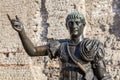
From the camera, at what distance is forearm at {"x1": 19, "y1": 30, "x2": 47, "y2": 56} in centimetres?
403

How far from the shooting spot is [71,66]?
400cm

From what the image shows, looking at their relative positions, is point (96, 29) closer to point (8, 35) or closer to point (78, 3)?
point (78, 3)

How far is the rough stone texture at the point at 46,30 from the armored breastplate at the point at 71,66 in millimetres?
7136

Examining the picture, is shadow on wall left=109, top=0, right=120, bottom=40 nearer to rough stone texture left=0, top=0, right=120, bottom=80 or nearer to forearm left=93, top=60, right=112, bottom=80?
rough stone texture left=0, top=0, right=120, bottom=80

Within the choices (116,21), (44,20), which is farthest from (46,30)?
(116,21)

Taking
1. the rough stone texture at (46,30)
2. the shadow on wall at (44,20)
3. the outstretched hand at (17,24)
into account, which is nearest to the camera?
the outstretched hand at (17,24)

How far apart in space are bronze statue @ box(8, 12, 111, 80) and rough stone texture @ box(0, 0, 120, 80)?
7123mm

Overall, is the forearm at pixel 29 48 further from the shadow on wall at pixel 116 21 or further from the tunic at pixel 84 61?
the shadow on wall at pixel 116 21

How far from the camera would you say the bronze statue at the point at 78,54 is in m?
3.97

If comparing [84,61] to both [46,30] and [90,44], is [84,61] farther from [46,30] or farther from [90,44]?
[46,30]

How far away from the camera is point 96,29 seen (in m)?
11.8

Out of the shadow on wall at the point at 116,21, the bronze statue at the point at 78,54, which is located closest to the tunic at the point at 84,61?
the bronze statue at the point at 78,54

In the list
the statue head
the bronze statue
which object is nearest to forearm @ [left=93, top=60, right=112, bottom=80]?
the bronze statue

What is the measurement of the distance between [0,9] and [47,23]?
143 cm
